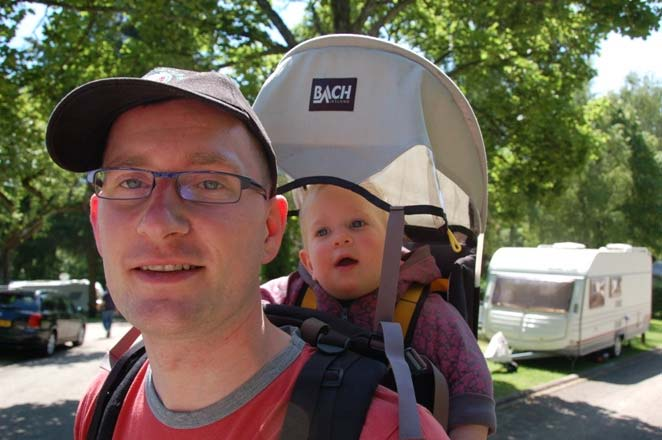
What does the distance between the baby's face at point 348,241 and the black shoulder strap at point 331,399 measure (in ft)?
2.62

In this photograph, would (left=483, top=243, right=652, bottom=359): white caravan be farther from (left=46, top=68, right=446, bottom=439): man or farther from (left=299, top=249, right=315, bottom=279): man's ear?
(left=46, top=68, right=446, bottom=439): man

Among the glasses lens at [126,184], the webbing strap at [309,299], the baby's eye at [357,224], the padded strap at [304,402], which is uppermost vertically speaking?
the glasses lens at [126,184]

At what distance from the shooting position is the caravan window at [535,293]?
16.6 m

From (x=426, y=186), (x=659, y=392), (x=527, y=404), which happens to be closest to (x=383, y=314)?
(x=426, y=186)

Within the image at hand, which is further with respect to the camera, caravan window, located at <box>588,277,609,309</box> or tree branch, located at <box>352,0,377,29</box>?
caravan window, located at <box>588,277,609,309</box>

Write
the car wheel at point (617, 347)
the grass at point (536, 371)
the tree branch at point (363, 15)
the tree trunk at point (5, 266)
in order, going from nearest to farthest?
1. the tree branch at point (363, 15)
2. the grass at point (536, 371)
3. the car wheel at point (617, 347)
4. the tree trunk at point (5, 266)

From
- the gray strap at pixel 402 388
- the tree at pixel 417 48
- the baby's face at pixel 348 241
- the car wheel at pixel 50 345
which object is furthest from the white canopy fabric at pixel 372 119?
the car wheel at pixel 50 345

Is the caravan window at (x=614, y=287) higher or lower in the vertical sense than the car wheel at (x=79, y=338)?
higher

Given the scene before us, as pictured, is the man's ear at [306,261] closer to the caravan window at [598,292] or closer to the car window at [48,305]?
the caravan window at [598,292]

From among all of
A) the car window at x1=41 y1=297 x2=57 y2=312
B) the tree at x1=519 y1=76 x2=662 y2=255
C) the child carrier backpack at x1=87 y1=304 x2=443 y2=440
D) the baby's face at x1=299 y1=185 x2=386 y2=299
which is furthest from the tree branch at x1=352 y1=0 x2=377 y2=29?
the tree at x1=519 y1=76 x2=662 y2=255

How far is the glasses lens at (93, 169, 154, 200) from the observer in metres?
1.55

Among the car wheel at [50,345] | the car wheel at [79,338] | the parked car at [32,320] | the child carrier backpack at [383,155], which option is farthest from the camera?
the car wheel at [79,338]

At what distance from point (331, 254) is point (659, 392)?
14.3 meters

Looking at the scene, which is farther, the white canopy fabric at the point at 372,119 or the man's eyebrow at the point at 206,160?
the white canopy fabric at the point at 372,119
